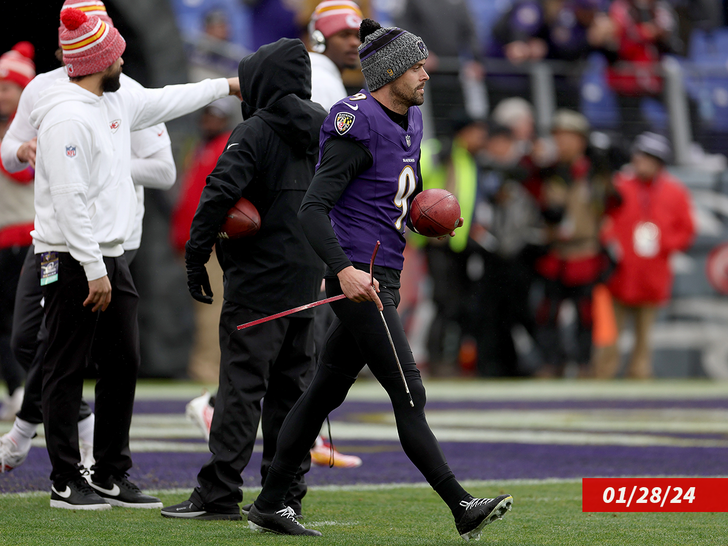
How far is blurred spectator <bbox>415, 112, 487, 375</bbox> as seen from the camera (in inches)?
501

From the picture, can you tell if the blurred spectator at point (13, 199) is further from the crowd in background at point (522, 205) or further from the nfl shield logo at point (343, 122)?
the crowd in background at point (522, 205)

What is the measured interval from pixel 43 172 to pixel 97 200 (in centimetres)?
26

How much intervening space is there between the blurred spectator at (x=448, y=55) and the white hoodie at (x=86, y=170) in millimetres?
8445

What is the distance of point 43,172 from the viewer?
533 cm

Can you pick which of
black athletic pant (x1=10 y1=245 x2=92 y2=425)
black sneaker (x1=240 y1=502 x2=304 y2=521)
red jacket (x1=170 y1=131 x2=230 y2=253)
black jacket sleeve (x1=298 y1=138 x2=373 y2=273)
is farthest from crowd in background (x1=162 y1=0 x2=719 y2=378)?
black jacket sleeve (x1=298 y1=138 x2=373 y2=273)

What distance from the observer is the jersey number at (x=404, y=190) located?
189 inches

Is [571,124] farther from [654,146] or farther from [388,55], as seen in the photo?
[388,55]

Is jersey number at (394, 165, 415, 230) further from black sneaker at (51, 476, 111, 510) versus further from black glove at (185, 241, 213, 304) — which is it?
black sneaker at (51, 476, 111, 510)

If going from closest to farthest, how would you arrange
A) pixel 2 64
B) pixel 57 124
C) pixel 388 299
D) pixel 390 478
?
1. pixel 388 299
2. pixel 57 124
3. pixel 390 478
4. pixel 2 64

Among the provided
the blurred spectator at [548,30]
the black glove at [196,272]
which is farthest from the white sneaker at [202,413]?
the blurred spectator at [548,30]

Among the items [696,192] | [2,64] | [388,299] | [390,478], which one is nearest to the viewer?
[388,299]

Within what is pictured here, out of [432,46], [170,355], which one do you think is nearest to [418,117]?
[170,355]

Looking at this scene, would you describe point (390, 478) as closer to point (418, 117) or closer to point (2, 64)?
point (418, 117)

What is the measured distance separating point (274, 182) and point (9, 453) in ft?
7.00
